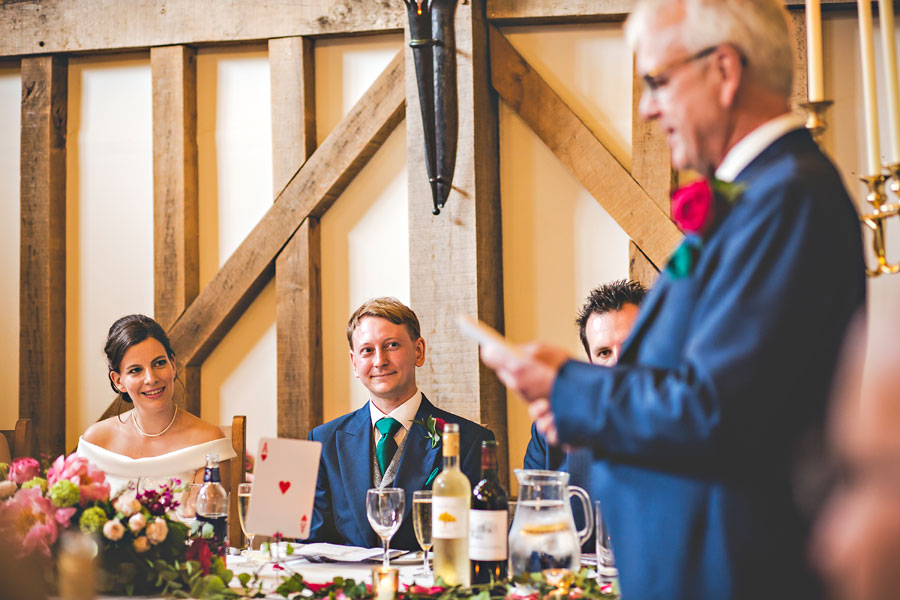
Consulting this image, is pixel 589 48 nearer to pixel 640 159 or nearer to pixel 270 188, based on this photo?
pixel 640 159

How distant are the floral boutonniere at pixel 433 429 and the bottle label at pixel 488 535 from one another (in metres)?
0.68

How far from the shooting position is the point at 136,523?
1.66 metres

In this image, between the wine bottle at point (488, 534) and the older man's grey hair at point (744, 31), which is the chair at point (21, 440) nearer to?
the wine bottle at point (488, 534)

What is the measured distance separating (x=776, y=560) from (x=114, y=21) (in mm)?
3567

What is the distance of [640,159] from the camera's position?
3.25m

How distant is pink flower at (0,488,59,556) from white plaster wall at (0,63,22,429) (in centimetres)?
247

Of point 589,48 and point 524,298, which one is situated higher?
point 589,48

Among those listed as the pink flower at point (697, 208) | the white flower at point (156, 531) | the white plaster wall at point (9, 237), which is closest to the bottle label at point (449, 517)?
the white flower at point (156, 531)

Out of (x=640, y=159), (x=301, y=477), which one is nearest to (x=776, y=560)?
(x=301, y=477)

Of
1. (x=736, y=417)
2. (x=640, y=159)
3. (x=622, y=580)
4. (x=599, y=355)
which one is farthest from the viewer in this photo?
(x=640, y=159)

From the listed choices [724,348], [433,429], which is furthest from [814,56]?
[433,429]

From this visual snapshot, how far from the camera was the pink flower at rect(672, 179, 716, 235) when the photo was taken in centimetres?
110

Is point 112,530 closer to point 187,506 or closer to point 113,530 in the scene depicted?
point 113,530

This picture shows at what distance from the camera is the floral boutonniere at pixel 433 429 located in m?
2.31
